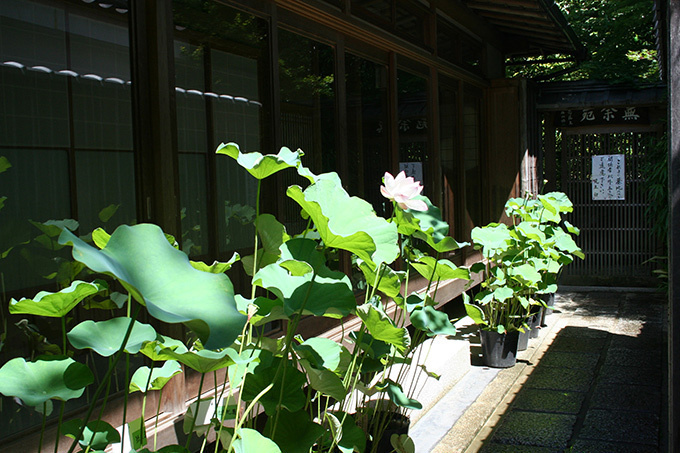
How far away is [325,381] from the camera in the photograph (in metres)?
1.67

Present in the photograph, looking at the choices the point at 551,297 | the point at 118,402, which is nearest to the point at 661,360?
the point at 551,297

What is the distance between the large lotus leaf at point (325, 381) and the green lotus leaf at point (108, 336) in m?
0.47

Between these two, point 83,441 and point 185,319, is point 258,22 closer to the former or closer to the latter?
point 83,441

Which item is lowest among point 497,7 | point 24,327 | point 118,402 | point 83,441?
point 118,402

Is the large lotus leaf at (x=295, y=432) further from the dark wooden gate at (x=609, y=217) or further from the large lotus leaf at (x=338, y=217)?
the dark wooden gate at (x=609, y=217)

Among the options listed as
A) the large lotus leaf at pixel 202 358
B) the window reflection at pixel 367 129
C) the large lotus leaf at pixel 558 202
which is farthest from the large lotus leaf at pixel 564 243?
the large lotus leaf at pixel 202 358

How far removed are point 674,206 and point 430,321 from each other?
0.95 meters

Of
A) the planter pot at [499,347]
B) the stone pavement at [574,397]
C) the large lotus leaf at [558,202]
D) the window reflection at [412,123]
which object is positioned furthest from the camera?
the large lotus leaf at [558,202]

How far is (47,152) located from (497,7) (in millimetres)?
5229

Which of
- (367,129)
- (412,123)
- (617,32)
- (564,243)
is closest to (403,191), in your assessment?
(367,129)

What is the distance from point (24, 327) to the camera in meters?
1.90

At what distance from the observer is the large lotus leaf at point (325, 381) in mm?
1654

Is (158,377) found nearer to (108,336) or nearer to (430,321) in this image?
(108,336)

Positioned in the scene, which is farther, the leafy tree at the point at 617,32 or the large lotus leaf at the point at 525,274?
the leafy tree at the point at 617,32
